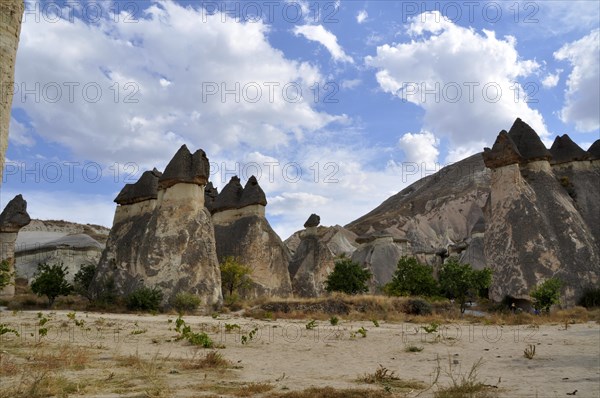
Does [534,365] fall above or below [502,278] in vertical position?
below

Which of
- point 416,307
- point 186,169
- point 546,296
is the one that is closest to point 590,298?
point 546,296

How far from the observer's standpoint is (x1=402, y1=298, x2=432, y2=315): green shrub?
19.8 meters

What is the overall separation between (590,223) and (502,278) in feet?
21.0

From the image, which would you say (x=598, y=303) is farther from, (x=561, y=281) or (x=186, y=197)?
(x=186, y=197)

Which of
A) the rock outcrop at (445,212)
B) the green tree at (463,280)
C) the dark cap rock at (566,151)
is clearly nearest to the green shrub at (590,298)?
the green tree at (463,280)

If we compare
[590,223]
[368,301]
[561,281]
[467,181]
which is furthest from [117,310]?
[467,181]

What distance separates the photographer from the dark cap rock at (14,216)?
87.2ft

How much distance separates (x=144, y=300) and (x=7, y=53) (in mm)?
15931

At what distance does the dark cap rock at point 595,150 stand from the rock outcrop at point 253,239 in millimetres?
18003

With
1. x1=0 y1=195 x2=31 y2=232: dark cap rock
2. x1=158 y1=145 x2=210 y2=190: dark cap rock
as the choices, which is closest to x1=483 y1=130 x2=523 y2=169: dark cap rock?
x1=158 y1=145 x2=210 y2=190: dark cap rock

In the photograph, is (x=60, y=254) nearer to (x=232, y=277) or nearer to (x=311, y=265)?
(x=232, y=277)

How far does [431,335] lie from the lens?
1238 centimetres

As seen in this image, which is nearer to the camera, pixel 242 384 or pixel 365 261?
pixel 242 384

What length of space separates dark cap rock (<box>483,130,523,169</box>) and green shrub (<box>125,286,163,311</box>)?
1667 centimetres
